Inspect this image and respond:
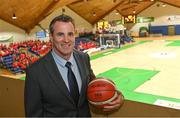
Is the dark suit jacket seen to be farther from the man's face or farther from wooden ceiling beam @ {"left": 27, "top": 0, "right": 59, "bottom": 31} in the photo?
wooden ceiling beam @ {"left": 27, "top": 0, "right": 59, "bottom": 31}

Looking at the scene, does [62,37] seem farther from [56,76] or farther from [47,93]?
[47,93]

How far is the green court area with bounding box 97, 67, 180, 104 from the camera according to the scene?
10.9 feet

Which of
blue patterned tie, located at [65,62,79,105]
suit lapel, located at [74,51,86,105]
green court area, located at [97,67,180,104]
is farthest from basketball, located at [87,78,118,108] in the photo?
green court area, located at [97,67,180,104]

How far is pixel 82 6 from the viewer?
14.6 m

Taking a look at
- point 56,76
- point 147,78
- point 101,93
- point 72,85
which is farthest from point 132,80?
point 56,76

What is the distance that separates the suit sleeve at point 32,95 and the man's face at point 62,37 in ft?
1.04

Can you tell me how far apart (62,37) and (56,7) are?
35.3 feet

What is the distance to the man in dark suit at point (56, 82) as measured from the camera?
5.64 ft

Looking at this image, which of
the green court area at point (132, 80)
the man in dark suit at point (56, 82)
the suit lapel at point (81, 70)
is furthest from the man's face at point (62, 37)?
the green court area at point (132, 80)

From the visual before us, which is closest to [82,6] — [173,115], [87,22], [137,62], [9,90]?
[87,22]

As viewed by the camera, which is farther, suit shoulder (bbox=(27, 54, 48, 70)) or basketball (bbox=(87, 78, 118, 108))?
basketball (bbox=(87, 78, 118, 108))

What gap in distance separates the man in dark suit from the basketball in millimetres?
249

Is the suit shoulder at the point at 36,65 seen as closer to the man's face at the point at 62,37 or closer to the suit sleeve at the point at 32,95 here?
the suit sleeve at the point at 32,95

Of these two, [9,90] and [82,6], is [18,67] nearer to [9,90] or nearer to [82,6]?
[9,90]
